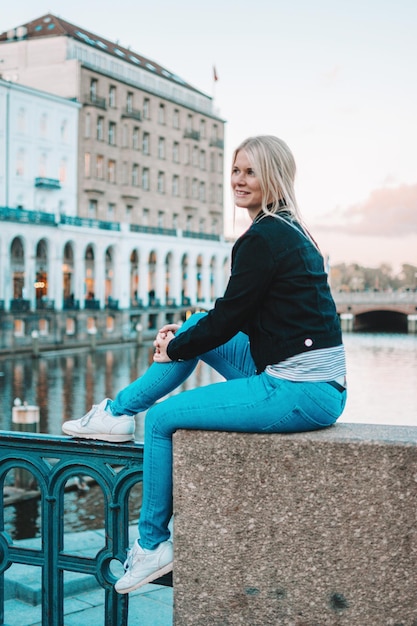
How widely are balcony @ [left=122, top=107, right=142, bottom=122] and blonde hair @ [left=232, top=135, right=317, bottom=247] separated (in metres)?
71.6

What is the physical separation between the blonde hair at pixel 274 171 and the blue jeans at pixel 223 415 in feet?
2.05

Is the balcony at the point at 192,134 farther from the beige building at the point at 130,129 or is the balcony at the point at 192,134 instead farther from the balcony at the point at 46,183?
the balcony at the point at 46,183

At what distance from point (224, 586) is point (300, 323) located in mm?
1011

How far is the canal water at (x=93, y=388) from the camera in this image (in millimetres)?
18578

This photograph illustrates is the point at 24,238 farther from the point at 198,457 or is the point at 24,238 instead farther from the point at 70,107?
the point at 198,457

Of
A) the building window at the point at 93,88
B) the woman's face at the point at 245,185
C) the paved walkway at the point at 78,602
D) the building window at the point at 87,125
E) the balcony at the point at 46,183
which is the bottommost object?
the paved walkway at the point at 78,602

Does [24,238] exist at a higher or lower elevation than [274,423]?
higher

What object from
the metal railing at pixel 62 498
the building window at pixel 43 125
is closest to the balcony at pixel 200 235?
the building window at pixel 43 125

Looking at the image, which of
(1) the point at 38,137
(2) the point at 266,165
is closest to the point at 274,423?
(2) the point at 266,165

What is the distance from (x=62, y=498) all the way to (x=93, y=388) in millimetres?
34404

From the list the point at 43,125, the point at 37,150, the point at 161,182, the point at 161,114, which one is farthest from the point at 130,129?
the point at 37,150

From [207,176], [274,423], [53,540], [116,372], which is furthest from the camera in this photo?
[207,176]

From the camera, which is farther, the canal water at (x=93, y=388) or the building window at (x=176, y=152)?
the building window at (x=176, y=152)

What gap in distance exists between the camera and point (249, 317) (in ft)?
10.9
